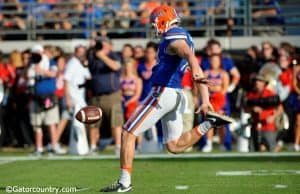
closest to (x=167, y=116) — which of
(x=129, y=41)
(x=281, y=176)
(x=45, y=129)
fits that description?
(x=281, y=176)

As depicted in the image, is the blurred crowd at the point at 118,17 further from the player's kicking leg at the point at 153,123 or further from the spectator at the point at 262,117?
the player's kicking leg at the point at 153,123

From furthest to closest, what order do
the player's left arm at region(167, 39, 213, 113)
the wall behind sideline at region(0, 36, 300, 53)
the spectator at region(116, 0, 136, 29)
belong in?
the spectator at region(116, 0, 136, 29)
the wall behind sideline at region(0, 36, 300, 53)
the player's left arm at region(167, 39, 213, 113)

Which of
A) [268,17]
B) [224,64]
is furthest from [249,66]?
[268,17]

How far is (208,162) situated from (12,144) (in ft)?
23.7

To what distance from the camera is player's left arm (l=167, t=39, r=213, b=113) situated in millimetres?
10422

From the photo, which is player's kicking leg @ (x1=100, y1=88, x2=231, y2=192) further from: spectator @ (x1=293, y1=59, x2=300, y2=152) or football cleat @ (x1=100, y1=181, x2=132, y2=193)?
spectator @ (x1=293, y1=59, x2=300, y2=152)

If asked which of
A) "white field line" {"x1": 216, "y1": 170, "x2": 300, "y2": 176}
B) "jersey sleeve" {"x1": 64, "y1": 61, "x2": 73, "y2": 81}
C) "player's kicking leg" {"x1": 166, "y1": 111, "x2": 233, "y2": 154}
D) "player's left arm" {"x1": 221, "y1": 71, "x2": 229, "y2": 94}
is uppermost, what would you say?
"jersey sleeve" {"x1": 64, "y1": 61, "x2": 73, "y2": 81}

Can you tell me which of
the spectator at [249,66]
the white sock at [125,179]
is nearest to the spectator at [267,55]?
the spectator at [249,66]

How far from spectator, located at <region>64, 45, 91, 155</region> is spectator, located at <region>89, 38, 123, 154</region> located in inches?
12.0

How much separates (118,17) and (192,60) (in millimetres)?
14652

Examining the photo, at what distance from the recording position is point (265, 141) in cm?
1872

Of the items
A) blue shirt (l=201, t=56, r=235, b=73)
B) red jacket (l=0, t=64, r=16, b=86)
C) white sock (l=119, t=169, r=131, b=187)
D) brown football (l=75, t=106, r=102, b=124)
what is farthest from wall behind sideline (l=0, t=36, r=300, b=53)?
white sock (l=119, t=169, r=131, b=187)

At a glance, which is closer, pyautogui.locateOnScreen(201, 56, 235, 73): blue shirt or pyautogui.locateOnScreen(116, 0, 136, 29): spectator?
pyautogui.locateOnScreen(201, 56, 235, 73): blue shirt

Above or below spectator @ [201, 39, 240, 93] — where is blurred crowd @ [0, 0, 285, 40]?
above
